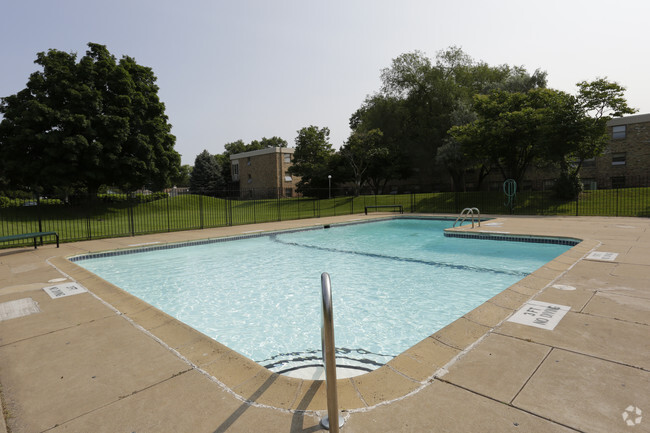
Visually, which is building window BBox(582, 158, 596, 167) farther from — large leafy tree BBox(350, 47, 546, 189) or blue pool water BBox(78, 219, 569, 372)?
blue pool water BBox(78, 219, 569, 372)

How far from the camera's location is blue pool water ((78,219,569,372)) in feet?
14.9

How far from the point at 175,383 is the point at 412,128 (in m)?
37.3

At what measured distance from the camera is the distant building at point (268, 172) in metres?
44.7

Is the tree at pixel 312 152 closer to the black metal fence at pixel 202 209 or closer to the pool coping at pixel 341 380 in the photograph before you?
the black metal fence at pixel 202 209

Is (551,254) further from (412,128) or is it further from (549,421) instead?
(412,128)

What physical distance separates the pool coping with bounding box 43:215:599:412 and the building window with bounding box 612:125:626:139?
34.3m

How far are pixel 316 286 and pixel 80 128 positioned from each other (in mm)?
22662

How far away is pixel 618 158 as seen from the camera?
94.9ft

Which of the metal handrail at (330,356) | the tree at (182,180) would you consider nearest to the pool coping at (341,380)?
the metal handrail at (330,356)

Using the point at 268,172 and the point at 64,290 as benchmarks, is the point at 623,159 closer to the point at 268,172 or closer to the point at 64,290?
the point at 268,172

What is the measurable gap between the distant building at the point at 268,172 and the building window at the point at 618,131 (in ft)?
109

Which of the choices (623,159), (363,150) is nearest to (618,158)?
(623,159)

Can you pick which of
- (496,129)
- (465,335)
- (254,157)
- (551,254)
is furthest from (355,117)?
(465,335)

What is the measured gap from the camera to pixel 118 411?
2145 millimetres
